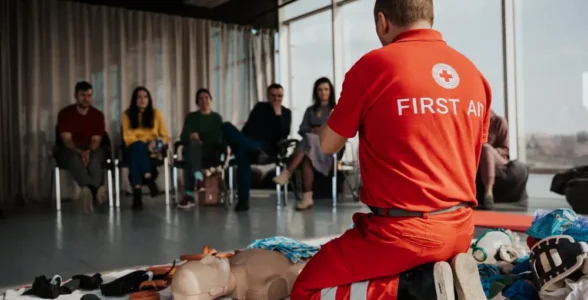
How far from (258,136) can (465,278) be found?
3.60 meters

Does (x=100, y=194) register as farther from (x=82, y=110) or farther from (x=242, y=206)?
(x=242, y=206)

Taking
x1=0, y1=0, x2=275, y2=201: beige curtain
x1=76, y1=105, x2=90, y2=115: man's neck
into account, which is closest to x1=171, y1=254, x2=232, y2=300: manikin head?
x1=76, y1=105, x2=90, y2=115: man's neck

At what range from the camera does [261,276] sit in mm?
1485

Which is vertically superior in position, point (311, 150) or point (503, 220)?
point (311, 150)

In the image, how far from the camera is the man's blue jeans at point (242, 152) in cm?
432

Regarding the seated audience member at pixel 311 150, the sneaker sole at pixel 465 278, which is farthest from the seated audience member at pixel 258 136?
the sneaker sole at pixel 465 278

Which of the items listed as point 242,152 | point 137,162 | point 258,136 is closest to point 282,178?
point 242,152

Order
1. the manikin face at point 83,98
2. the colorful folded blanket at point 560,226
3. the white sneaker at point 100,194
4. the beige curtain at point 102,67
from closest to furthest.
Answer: the colorful folded blanket at point 560,226
the white sneaker at point 100,194
the manikin face at point 83,98
the beige curtain at point 102,67

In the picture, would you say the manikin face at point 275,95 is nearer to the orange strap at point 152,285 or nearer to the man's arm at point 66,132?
the man's arm at point 66,132

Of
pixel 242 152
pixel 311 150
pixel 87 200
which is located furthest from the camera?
pixel 87 200

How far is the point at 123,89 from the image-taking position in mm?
6223

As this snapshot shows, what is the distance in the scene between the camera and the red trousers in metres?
1.04

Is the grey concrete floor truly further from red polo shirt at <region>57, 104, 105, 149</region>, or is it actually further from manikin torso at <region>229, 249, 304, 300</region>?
manikin torso at <region>229, 249, 304, 300</region>

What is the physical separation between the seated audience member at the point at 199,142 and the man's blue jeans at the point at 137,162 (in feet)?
1.14
